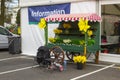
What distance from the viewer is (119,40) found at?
1212cm

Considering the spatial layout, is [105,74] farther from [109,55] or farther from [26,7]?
[26,7]

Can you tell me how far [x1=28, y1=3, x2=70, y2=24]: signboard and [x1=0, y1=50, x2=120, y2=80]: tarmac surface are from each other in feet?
8.62

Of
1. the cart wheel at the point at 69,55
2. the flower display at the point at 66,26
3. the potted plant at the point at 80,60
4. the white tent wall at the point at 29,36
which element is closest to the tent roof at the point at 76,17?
the flower display at the point at 66,26

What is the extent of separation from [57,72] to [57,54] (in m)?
0.95

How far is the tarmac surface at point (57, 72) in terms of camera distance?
9.34 meters

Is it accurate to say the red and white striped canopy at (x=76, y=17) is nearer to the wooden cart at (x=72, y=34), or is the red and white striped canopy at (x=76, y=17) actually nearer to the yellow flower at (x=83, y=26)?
the wooden cart at (x=72, y=34)

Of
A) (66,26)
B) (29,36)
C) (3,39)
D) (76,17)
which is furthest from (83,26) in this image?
(3,39)

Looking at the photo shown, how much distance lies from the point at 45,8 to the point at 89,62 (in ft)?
12.0

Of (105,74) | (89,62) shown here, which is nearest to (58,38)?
(89,62)

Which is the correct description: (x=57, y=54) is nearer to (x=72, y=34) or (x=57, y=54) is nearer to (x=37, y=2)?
(x=72, y=34)

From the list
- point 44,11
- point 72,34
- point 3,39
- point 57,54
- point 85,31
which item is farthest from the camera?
point 3,39

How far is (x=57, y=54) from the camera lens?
11.0 meters

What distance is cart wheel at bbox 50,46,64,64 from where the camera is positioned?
1073cm

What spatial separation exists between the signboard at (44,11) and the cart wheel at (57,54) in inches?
105
